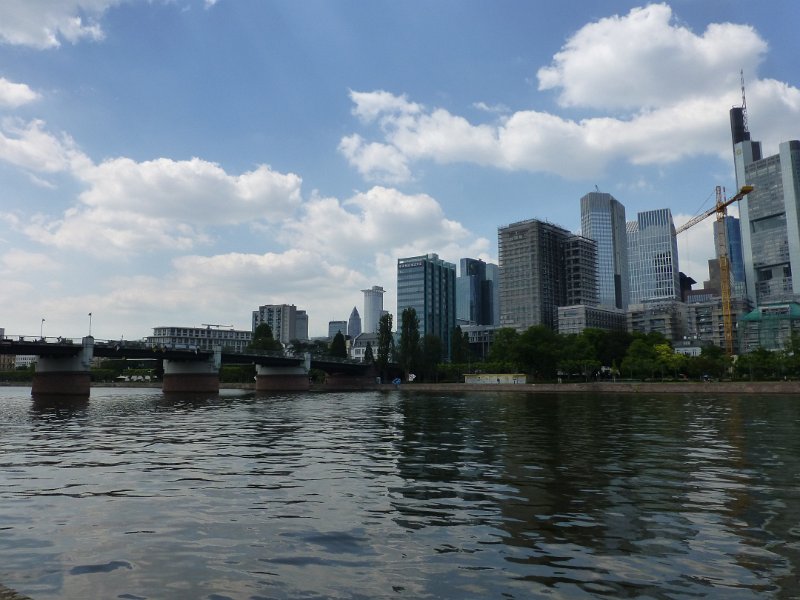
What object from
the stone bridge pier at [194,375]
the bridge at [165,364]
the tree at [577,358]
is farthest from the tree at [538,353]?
the stone bridge pier at [194,375]

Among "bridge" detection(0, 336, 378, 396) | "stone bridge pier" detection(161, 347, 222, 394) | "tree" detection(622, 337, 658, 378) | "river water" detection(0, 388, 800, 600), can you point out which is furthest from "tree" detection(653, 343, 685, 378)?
"river water" detection(0, 388, 800, 600)

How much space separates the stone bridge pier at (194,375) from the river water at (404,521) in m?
122

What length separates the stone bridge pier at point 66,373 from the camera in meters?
115

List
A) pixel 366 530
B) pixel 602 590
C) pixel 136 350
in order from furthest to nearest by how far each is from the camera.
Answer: pixel 136 350, pixel 366 530, pixel 602 590

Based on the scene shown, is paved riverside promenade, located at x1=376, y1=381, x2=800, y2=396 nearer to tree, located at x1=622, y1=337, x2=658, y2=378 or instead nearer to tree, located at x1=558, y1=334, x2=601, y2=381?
tree, located at x1=622, y1=337, x2=658, y2=378

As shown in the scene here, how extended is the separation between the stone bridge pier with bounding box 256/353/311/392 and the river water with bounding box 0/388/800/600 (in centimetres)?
15411

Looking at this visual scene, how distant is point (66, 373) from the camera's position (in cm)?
11556

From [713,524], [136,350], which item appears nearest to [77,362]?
[136,350]

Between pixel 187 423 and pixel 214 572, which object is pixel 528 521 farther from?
pixel 187 423

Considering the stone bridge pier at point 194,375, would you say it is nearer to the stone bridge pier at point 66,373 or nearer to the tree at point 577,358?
the stone bridge pier at point 66,373

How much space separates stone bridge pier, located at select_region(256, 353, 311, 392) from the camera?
599 feet

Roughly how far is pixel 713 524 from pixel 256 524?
1076cm

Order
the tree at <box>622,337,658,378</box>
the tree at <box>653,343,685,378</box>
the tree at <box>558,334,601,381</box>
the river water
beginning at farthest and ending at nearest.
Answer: the tree at <box>558,334,601,381</box>
the tree at <box>622,337,658,378</box>
the tree at <box>653,343,685,378</box>
the river water

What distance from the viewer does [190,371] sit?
14925cm
